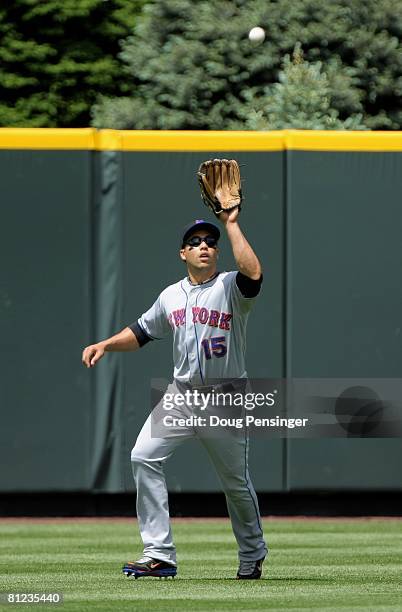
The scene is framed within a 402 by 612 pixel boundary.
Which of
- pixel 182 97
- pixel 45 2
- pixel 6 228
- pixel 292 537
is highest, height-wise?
pixel 45 2

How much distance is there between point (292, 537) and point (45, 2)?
16.1m

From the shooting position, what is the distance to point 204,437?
305 inches

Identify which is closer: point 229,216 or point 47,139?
point 229,216

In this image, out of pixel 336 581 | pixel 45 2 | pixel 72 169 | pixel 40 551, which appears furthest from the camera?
pixel 45 2

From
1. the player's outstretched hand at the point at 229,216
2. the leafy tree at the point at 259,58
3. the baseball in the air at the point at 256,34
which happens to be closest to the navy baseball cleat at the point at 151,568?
the player's outstretched hand at the point at 229,216

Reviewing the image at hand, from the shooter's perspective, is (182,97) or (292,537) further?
(182,97)

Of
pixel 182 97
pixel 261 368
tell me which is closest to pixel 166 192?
pixel 261 368

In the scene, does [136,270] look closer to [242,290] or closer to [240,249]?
[242,290]

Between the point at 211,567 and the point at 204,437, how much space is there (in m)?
1.36

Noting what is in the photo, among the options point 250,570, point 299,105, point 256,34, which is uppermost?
point 256,34

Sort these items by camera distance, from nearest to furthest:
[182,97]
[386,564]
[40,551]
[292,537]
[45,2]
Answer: [386,564] → [40,551] → [292,537] → [182,97] → [45,2]

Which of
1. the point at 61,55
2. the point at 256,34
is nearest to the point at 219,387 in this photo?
the point at 256,34

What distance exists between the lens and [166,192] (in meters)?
11.4

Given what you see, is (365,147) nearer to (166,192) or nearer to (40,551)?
(166,192)
